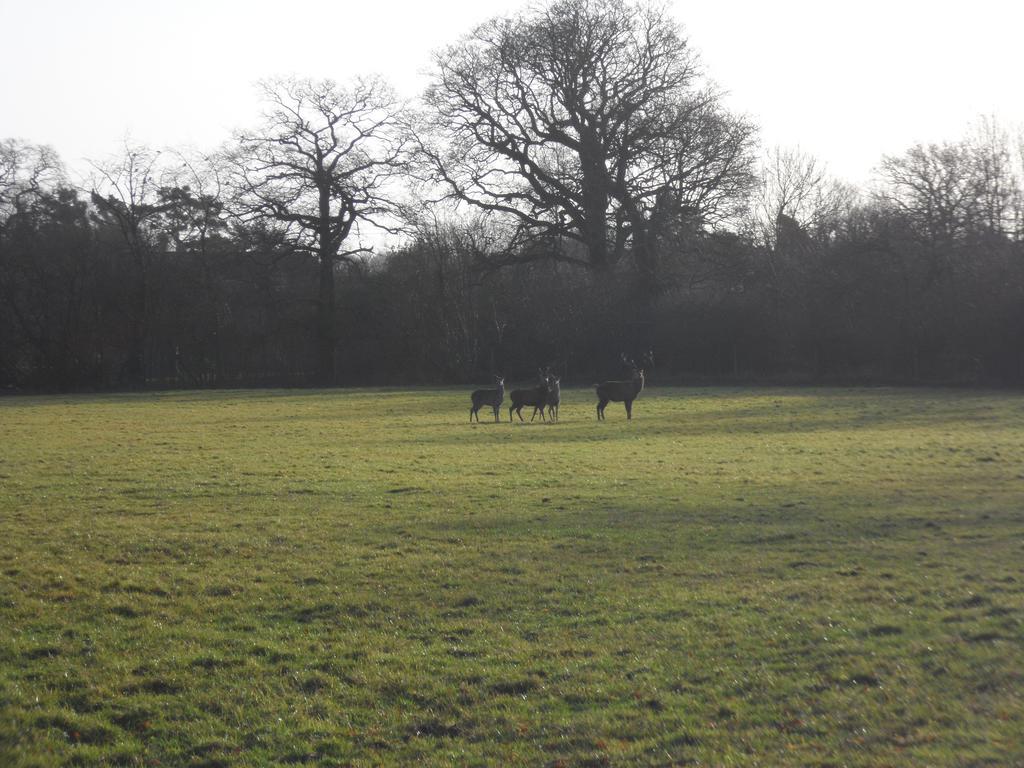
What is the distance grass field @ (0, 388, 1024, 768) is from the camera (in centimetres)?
563

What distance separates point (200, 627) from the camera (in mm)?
7898

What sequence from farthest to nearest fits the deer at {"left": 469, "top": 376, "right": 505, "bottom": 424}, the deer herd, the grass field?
the deer at {"left": 469, "top": 376, "right": 505, "bottom": 424}
the deer herd
the grass field

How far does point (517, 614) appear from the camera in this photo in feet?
26.6

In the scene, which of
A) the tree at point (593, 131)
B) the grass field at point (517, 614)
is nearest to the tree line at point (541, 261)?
the tree at point (593, 131)

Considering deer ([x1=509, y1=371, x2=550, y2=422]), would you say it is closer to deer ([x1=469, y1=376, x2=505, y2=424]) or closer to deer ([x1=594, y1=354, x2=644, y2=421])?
deer ([x1=469, y1=376, x2=505, y2=424])

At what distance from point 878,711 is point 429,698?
2.55 meters

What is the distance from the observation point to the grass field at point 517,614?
18.5ft

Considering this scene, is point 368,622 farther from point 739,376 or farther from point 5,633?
point 739,376

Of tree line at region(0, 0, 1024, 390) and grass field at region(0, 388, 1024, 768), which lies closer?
grass field at region(0, 388, 1024, 768)

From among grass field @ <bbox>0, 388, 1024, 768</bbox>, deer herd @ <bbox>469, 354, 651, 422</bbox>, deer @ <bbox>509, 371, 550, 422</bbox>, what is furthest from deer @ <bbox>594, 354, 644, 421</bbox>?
grass field @ <bbox>0, 388, 1024, 768</bbox>

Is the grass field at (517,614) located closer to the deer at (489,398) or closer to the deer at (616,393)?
the deer at (616,393)

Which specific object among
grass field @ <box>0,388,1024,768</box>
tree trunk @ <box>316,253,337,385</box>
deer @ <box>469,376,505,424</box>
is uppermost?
tree trunk @ <box>316,253,337,385</box>


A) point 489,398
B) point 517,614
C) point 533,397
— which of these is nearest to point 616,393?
point 533,397

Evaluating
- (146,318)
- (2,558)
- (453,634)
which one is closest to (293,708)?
(453,634)
